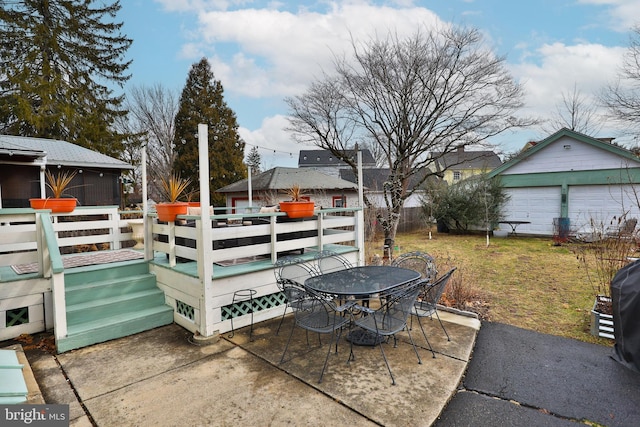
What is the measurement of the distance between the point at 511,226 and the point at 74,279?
47.6ft

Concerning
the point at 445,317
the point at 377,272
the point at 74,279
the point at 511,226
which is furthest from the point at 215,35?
the point at 511,226

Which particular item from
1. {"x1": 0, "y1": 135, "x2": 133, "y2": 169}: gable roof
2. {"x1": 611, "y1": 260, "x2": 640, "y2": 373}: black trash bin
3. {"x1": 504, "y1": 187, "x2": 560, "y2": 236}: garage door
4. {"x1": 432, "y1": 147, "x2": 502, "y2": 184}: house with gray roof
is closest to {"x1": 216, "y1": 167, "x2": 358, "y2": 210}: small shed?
{"x1": 432, "y1": 147, "x2": 502, "y2": 184}: house with gray roof

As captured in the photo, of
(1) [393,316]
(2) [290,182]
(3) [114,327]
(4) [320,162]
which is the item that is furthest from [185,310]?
(4) [320,162]

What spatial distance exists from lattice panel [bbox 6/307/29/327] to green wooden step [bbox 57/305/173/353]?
25.4 inches

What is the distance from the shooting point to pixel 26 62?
13.0 meters

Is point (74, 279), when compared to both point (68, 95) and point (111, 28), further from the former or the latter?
point (111, 28)

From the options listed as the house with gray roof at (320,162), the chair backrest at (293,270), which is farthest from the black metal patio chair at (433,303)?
the house with gray roof at (320,162)

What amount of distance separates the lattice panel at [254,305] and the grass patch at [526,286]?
2.63 meters

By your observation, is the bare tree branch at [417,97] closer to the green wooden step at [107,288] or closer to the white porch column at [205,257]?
the white porch column at [205,257]

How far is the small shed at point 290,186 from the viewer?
619 inches

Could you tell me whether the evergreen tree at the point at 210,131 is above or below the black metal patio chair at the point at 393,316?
above

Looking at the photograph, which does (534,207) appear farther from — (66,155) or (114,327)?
(66,155)

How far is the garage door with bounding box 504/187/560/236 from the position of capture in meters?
12.7

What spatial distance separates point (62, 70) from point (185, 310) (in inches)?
627
